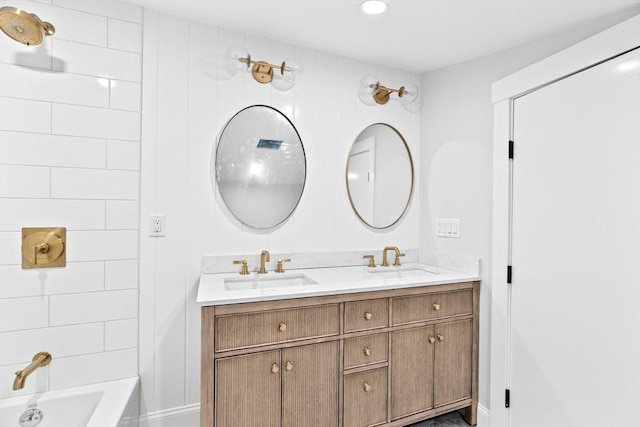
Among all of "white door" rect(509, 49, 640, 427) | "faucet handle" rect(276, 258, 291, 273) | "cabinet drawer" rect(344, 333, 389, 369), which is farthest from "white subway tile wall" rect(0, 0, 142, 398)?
"white door" rect(509, 49, 640, 427)

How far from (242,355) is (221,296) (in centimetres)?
29

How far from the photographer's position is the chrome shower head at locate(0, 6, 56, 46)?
4.27 ft

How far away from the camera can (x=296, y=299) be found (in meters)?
1.63

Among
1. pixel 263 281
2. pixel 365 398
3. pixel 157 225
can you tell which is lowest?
pixel 365 398

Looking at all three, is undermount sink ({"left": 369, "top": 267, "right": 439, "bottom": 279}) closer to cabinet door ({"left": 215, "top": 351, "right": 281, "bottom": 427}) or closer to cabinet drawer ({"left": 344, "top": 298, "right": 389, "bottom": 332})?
cabinet drawer ({"left": 344, "top": 298, "right": 389, "bottom": 332})

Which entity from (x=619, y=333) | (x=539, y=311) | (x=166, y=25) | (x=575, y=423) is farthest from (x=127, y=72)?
(x=575, y=423)

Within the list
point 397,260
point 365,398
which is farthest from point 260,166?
point 365,398

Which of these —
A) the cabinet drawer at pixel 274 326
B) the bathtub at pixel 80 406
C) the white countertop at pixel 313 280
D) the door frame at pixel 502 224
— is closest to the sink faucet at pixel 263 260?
the white countertop at pixel 313 280

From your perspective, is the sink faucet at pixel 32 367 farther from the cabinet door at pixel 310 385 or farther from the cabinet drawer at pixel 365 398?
the cabinet drawer at pixel 365 398

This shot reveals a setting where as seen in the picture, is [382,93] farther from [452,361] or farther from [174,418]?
[174,418]

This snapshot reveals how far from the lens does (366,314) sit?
1.79 m

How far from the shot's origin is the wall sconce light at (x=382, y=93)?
2.33 meters

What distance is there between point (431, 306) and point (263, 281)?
989 mm

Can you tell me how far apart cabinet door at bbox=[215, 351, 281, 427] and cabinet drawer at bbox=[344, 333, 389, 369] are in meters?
0.37
